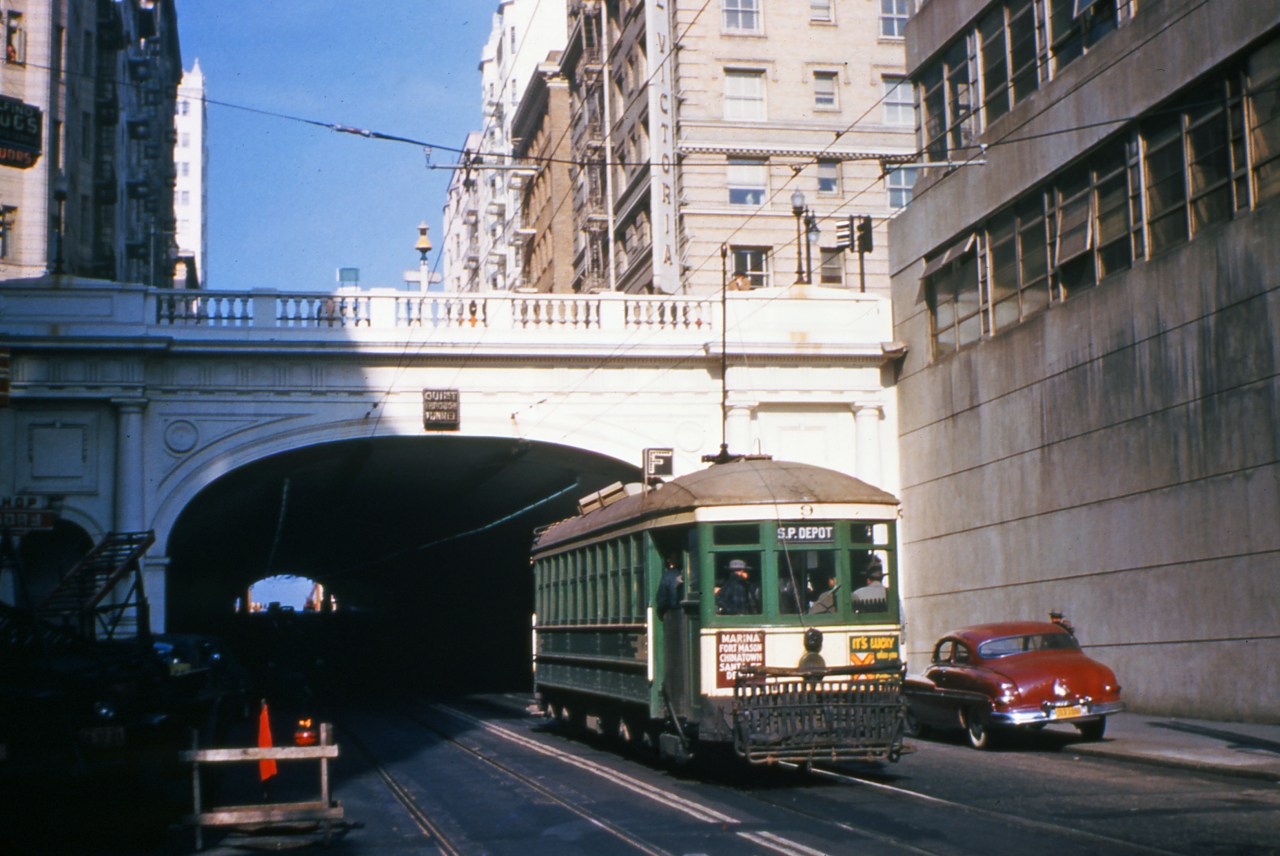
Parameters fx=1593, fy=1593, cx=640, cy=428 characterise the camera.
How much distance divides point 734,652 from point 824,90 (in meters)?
34.6

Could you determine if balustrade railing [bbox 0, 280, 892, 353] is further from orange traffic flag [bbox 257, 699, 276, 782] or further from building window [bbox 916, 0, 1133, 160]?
orange traffic flag [bbox 257, 699, 276, 782]

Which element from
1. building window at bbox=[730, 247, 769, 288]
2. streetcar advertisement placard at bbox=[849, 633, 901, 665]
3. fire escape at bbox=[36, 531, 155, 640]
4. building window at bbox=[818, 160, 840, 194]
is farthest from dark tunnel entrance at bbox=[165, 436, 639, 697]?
streetcar advertisement placard at bbox=[849, 633, 901, 665]

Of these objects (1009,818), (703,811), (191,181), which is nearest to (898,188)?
(703,811)

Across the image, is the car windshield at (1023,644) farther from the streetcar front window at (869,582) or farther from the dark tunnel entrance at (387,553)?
the dark tunnel entrance at (387,553)

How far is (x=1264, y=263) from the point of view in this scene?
64.7 ft

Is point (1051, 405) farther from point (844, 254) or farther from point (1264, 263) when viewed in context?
point (844, 254)

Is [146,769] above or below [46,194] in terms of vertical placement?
below

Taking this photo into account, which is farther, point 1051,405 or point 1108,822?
point 1051,405

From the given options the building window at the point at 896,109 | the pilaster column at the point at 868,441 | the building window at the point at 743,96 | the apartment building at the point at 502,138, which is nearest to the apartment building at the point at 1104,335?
the pilaster column at the point at 868,441

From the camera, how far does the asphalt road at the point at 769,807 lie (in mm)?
10898

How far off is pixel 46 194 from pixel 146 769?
35142mm

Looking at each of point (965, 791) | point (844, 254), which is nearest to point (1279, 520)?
point (965, 791)

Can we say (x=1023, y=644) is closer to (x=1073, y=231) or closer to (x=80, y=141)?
(x=1073, y=231)

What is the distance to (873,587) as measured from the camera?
50.8 ft
